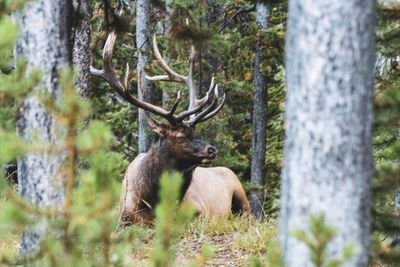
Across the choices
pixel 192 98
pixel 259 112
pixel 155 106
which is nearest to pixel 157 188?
pixel 155 106

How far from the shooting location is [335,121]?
345cm

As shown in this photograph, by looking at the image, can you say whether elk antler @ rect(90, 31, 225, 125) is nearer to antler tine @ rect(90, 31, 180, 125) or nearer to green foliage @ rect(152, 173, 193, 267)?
antler tine @ rect(90, 31, 180, 125)

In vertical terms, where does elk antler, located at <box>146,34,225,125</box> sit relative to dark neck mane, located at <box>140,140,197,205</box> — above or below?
above

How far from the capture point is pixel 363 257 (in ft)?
11.5

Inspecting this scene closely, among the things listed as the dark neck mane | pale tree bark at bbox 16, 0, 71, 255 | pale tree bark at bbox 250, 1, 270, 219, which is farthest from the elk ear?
pale tree bark at bbox 16, 0, 71, 255

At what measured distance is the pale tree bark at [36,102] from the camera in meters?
3.79

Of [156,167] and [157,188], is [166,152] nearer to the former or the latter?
[156,167]

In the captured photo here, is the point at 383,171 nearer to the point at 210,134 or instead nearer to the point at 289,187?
the point at 289,187

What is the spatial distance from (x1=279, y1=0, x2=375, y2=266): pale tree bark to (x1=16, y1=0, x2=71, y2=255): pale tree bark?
1.26 meters

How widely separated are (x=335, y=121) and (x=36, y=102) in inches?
62.3

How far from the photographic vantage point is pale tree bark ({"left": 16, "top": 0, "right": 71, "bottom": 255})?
379 cm

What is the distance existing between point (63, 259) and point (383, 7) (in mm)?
2873

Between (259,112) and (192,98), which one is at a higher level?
(192,98)

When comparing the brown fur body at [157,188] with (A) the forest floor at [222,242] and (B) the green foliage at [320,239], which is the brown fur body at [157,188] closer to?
(A) the forest floor at [222,242]
